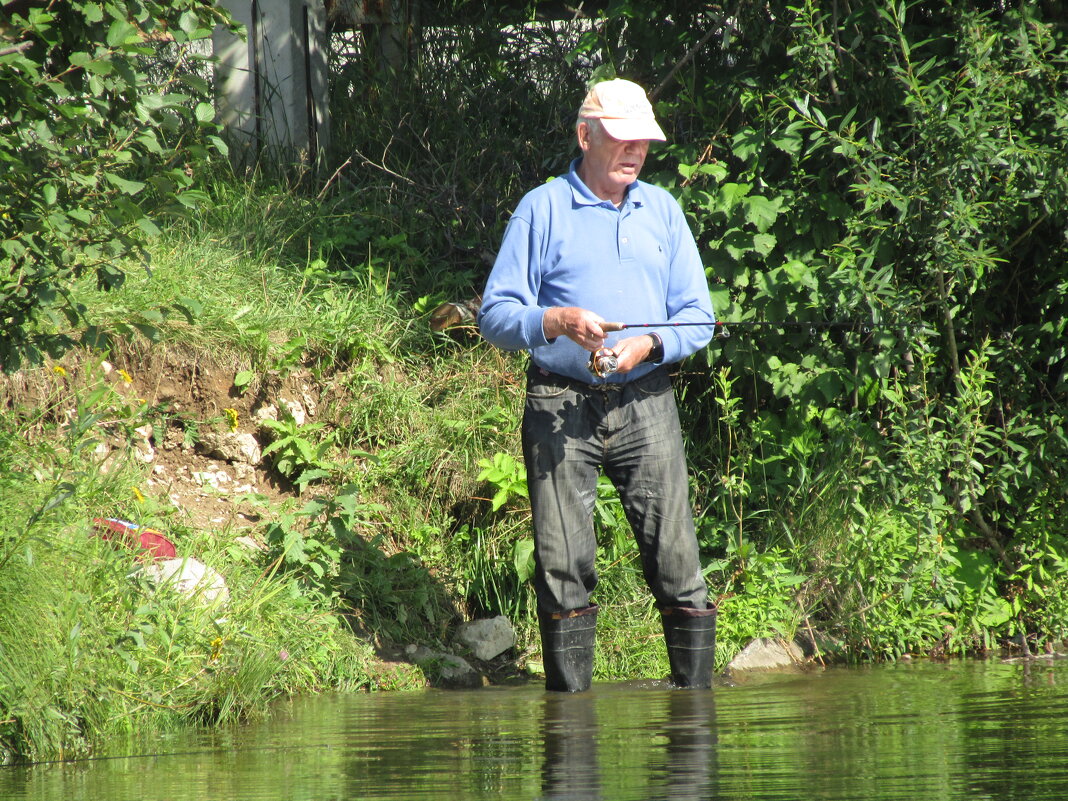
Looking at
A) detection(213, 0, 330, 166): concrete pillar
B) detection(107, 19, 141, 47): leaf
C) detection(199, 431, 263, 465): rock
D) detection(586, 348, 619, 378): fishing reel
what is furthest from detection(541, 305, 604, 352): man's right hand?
detection(213, 0, 330, 166): concrete pillar

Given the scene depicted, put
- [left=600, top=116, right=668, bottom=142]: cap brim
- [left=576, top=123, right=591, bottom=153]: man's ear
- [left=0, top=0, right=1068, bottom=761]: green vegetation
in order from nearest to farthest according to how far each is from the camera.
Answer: [left=600, top=116, right=668, bottom=142]: cap brim
[left=576, top=123, right=591, bottom=153]: man's ear
[left=0, top=0, right=1068, bottom=761]: green vegetation

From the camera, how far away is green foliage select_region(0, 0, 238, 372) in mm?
3834

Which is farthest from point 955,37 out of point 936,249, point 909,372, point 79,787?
point 79,787

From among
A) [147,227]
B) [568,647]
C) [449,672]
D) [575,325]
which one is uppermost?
[147,227]

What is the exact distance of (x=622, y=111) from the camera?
4.86 meters

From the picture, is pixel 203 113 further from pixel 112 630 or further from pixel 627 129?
pixel 112 630

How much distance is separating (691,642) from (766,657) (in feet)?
2.58

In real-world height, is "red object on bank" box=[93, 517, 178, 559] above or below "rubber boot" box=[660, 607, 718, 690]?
above

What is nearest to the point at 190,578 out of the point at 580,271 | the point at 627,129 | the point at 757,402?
the point at 580,271

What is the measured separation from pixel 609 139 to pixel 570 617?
183 centimetres

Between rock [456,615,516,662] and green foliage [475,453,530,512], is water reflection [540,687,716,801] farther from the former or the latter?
green foliage [475,453,530,512]

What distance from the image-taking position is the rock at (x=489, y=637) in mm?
5891

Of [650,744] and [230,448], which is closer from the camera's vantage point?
[650,744]

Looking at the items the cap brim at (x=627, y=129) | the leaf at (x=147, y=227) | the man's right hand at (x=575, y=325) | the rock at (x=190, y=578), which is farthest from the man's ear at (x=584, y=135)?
the rock at (x=190, y=578)
